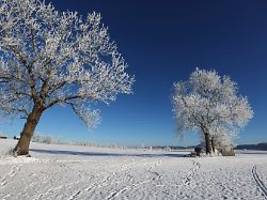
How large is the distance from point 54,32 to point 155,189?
17962 millimetres

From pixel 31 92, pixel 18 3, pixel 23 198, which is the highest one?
pixel 18 3

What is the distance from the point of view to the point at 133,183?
1936cm

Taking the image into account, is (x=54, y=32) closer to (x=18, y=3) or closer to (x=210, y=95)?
(x=18, y=3)

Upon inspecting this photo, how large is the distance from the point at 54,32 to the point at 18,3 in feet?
11.6

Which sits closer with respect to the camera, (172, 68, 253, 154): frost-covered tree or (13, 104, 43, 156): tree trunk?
(13, 104, 43, 156): tree trunk

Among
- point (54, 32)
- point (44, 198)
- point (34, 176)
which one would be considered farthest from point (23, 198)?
point (54, 32)

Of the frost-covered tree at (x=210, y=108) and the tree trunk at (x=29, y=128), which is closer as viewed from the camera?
the tree trunk at (x=29, y=128)

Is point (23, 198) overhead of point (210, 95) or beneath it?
beneath

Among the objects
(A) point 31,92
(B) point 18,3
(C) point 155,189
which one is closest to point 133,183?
(C) point 155,189

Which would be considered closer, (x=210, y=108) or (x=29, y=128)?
(x=29, y=128)

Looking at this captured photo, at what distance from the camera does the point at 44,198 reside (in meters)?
15.1

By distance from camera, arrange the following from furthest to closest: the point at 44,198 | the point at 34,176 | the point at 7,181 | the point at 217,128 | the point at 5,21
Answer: the point at 217,128 → the point at 5,21 → the point at 34,176 → the point at 7,181 → the point at 44,198

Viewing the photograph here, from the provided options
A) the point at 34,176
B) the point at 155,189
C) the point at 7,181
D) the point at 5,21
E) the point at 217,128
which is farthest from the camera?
the point at 217,128

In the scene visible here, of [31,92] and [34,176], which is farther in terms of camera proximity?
[31,92]
